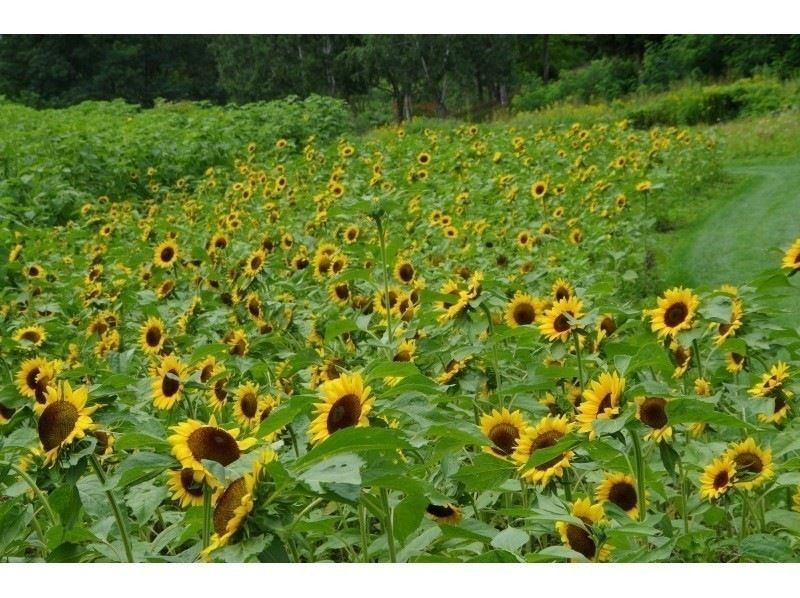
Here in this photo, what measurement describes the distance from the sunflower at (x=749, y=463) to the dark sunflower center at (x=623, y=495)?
0.34 ft

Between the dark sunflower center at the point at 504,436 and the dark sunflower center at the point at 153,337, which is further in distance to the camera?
the dark sunflower center at the point at 153,337

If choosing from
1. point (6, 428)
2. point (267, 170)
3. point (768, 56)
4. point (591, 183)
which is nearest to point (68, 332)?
point (6, 428)

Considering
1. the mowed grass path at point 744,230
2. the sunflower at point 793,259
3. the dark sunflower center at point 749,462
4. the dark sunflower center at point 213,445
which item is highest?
the dark sunflower center at point 213,445

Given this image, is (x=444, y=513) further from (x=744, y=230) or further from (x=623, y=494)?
(x=744, y=230)

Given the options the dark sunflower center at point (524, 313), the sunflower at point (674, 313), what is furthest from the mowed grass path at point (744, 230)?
the sunflower at point (674, 313)

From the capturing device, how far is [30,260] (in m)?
3.23

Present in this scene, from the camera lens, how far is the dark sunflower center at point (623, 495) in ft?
3.33

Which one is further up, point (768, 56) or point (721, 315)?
point (768, 56)

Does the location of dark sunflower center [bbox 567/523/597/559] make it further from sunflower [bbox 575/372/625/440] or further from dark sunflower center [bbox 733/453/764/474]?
dark sunflower center [bbox 733/453/764/474]

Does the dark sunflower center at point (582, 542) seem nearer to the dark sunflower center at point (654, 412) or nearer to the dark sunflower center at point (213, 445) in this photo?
the dark sunflower center at point (654, 412)

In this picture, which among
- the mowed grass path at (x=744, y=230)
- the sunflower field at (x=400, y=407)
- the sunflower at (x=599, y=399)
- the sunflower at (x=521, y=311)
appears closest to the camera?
the sunflower field at (x=400, y=407)

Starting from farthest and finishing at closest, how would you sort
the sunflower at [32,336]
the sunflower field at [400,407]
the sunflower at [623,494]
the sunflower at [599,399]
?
the sunflower at [32,336], the sunflower at [623,494], the sunflower at [599,399], the sunflower field at [400,407]
